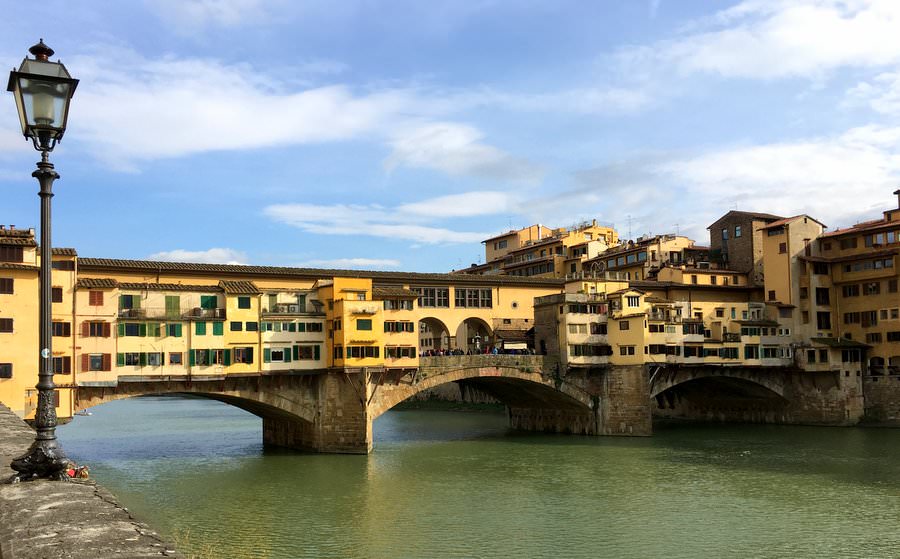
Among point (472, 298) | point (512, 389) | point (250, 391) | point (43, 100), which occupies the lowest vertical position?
point (512, 389)

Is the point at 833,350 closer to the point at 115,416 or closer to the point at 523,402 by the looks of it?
the point at 523,402

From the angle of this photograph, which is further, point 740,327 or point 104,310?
point 740,327

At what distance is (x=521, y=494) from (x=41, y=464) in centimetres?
2982

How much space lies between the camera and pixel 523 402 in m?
67.7

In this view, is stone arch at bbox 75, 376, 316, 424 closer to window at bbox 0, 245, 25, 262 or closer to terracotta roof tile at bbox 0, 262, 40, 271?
terracotta roof tile at bbox 0, 262, 40, 271

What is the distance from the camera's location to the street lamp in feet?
30.8

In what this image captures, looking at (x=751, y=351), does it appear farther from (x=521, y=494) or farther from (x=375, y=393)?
(x=521, y=494)

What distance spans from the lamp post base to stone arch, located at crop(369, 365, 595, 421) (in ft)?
137

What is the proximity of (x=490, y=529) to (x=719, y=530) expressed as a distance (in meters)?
8.59

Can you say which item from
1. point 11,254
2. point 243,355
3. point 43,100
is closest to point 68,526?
point 43,100

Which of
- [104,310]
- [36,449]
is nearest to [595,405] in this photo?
[104,310]

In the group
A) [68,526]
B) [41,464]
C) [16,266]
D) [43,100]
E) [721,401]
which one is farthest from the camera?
[721,401]

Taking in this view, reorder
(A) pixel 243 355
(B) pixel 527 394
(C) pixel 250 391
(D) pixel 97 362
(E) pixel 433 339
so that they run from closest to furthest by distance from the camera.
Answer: (D) pixel 97 362, (A) pixel 243 355, (C) pixel 250 391, (B) pixel 527 394, (E) pixel 433 339

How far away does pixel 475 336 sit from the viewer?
75.1m
